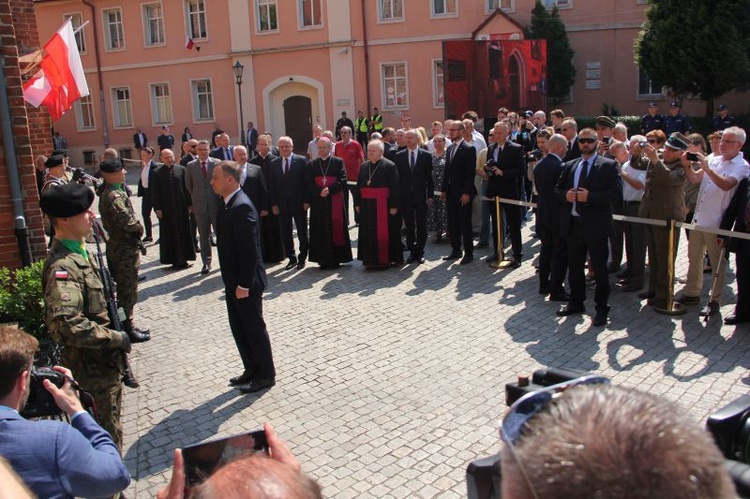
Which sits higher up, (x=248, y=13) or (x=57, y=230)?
(x=248, y=13)

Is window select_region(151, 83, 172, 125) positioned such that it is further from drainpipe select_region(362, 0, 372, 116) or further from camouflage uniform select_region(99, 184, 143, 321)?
camouflage uniform select_region(99, 184, 143, 321)

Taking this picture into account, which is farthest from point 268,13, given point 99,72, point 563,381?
point 563,381

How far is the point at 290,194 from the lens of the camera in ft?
35.5

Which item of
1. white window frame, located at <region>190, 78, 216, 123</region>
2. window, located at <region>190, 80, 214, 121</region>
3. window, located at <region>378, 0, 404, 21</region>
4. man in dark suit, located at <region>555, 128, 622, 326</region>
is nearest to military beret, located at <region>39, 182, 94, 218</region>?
man in dark suit, located at <region>555, 128, 622, 326</region>

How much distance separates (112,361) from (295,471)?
3200 mm

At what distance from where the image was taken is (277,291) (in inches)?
372

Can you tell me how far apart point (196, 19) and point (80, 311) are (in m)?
30.8

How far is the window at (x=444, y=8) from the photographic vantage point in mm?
28688

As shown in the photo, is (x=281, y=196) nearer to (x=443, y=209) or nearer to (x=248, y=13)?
(x=443, y=209)

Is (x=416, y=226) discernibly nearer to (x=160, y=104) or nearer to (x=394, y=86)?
(x=394, y=86)

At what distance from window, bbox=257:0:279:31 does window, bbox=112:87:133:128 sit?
27.3 ft

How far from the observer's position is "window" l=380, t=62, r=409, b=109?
97.5 feet

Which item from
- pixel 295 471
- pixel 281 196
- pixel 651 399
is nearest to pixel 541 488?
pixel 651 399

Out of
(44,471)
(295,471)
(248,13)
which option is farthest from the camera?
(248,13)
